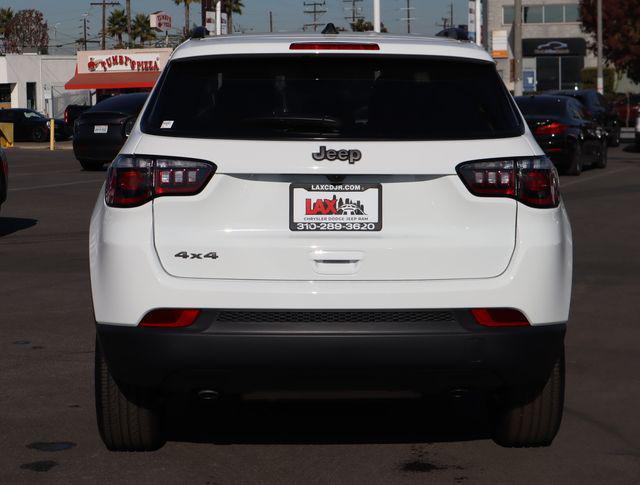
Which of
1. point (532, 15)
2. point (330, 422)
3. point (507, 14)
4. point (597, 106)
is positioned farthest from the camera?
point (532, 15)

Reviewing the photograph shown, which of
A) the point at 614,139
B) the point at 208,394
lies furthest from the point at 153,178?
the point at 614,139

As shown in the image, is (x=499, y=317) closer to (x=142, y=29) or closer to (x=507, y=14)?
(x=507, y=14)

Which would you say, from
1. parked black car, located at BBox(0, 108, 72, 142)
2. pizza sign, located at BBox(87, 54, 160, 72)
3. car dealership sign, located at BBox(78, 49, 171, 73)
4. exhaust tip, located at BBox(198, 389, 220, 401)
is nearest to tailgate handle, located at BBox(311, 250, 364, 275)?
exhaust tip, located at BBox(198, 389, 220, 401)

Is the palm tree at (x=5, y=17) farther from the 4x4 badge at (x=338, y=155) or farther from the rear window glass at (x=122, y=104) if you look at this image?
the 4x4 badge at (x=338, y=155)

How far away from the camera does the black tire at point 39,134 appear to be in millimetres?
52500

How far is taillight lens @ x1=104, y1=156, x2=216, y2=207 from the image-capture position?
4938 millimetres

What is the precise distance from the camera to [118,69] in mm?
77750

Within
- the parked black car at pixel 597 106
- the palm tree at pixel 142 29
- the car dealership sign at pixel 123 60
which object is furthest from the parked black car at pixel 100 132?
the palm tree at pixel 142 29

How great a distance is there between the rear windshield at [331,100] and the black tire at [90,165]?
23.0 metres

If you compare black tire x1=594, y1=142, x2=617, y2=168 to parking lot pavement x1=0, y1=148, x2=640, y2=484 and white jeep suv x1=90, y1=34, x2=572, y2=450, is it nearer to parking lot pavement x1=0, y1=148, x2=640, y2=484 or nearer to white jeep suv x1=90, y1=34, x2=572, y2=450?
parking lot pavement x1=0, y1=148, x2=640, y2=484

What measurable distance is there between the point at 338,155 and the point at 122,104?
2368cm

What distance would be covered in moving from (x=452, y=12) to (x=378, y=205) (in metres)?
175

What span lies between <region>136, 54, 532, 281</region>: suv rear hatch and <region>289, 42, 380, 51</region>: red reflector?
21cm

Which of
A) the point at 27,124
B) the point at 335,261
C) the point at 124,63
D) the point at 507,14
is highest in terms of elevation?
the point at 507,14
